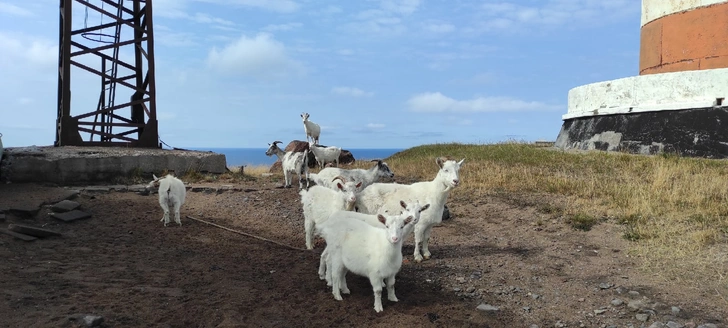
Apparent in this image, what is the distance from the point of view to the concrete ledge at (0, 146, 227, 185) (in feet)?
43.8

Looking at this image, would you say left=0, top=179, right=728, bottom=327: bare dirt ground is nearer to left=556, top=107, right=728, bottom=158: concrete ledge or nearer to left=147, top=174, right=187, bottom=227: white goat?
left=147, top=174, right=187, bottom=227: white goat

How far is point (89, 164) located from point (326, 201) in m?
8.62

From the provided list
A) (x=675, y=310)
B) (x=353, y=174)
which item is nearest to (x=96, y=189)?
(x=353, y=174)

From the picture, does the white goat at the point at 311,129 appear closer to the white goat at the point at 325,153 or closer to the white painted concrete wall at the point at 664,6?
the white goat at the point at 325,153

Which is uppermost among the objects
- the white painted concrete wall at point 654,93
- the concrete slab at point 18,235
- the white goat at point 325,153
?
the white painted concrete wall at point 654,93

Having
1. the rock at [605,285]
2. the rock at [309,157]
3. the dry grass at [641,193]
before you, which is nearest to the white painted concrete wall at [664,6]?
the dry grass at [641,193]

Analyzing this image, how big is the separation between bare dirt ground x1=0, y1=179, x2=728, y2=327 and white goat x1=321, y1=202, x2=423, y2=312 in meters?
0.27

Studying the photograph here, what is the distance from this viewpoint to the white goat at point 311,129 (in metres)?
21.1

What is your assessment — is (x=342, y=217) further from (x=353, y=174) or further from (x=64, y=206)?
(x=64, y=206)

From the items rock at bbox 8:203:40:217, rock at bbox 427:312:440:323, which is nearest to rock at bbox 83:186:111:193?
rock at bbox 8:203:40:217

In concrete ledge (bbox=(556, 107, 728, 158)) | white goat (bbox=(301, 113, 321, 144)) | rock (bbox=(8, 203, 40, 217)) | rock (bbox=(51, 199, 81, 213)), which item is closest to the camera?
rock (bbox=(8, 203, 40, 217))

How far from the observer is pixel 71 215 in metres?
10.6

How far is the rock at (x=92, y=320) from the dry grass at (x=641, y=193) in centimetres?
701

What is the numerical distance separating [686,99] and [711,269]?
10841 mm
